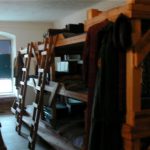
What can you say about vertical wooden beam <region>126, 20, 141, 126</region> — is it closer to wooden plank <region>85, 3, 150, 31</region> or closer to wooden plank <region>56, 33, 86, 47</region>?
wooden plank <region>85, 3, 150, 31</region>

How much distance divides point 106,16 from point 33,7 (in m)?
3.53

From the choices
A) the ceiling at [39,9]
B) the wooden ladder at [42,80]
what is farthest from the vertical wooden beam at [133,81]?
the ceiling at [39,9]

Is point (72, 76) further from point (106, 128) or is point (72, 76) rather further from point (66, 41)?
point (106, 128)

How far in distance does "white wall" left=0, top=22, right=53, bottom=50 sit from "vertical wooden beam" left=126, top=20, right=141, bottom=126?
5665mm

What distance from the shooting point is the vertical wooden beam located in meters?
2.20

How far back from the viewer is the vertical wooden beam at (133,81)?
2.20 m

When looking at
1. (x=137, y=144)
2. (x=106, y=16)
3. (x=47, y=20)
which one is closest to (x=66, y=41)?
(x=106, y=16)

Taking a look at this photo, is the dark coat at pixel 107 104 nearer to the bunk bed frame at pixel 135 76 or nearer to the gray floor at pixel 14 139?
the bunk bed frame at pixel 135 76

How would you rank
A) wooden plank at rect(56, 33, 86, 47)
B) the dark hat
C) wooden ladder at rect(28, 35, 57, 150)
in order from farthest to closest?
1. wooden ladder at rect(28, 35, 57, 150)
2. wooden plank at rect(56, 33, 86, 47)
3. the dark hat

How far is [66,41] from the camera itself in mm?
3572

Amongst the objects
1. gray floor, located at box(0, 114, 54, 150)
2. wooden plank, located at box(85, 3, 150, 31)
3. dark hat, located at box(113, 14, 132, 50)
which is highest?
wooden plank, located at box(85, 3, 150, 31)

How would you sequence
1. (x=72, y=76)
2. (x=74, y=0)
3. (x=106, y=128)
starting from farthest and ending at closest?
1. (x=74, y=0)
2. (x=72, y=76)
3. (x=106, y=128)

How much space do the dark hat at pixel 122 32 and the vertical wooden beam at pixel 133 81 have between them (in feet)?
0.19

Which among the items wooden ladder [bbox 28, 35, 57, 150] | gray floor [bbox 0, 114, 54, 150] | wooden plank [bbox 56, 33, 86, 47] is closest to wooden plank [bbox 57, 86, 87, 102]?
wooden ladder [bbox 28, 35, 57, 150]
